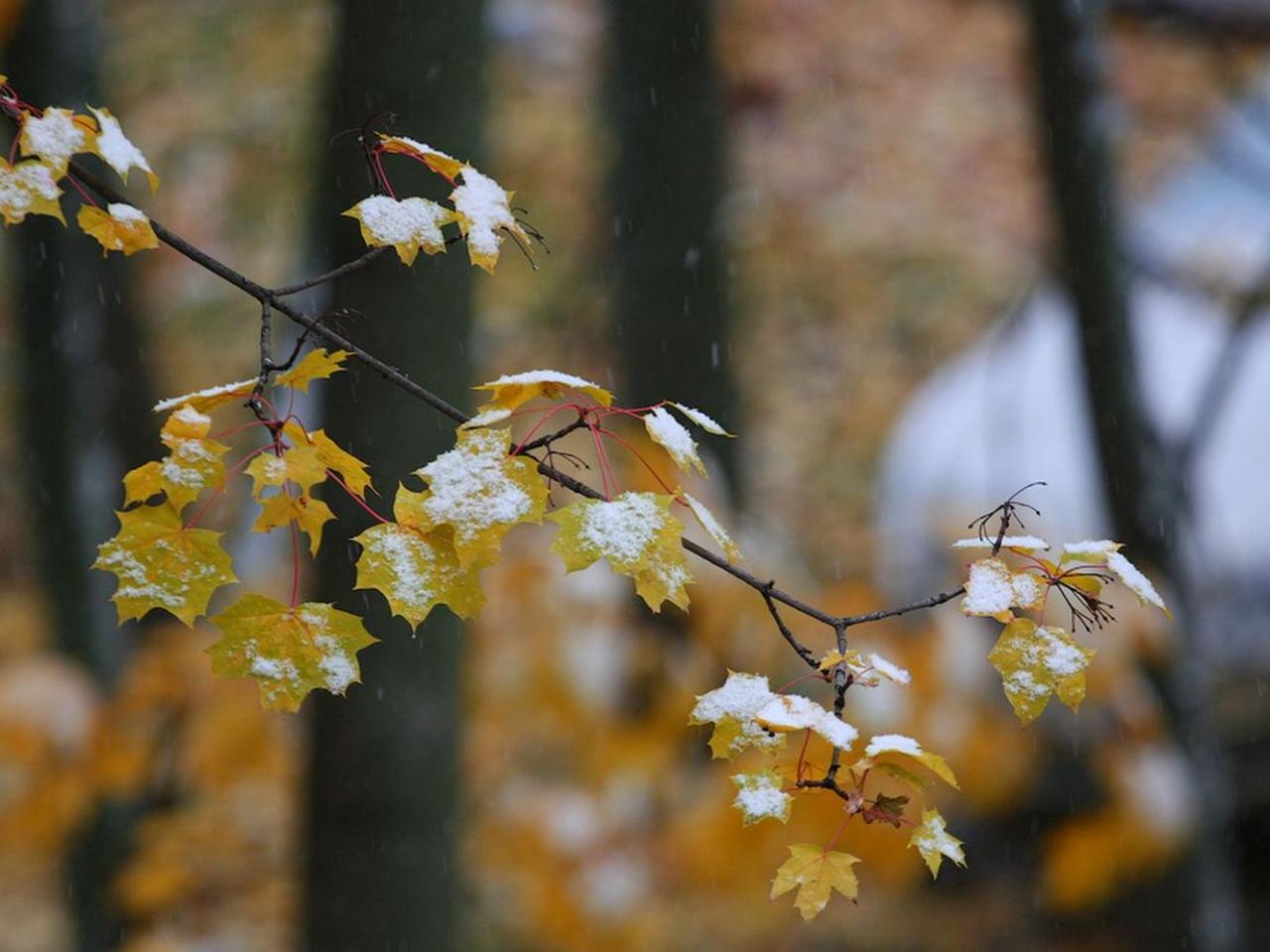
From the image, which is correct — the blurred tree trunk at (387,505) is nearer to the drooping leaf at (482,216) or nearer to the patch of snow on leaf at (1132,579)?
the drooping leaf at (482,216)

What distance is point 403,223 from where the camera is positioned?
5.27 ft

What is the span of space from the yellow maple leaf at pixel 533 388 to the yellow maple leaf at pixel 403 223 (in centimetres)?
21

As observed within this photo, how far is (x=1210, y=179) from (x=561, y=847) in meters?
5.95

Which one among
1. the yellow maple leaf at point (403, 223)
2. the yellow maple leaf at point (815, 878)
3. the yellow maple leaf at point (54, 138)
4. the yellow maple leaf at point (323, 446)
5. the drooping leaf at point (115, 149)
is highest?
the drooping leaf at point (115, 149)

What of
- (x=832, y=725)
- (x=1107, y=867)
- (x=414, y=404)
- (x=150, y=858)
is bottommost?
(x=832, y=725)

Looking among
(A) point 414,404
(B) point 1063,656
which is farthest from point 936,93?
(B) point 1063,656

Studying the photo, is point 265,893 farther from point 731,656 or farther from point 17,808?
point 731,656

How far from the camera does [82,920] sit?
5504mm

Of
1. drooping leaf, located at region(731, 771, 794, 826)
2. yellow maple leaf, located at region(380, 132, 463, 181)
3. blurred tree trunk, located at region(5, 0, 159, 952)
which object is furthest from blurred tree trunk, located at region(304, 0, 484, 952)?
blurred tree trunk, located at region(5, 0, 159, 952)

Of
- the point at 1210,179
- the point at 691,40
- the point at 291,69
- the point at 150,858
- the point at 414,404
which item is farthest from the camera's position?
the point at 291,69

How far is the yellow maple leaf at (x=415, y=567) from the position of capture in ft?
4.75

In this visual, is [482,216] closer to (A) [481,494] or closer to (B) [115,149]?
(A) [481,494]

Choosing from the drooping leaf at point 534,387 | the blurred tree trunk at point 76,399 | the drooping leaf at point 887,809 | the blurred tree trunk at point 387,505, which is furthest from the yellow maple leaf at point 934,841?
the blurred tree trunk at point 76,399

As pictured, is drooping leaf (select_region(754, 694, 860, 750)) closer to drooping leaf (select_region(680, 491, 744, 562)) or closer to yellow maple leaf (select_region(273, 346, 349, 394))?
drooping leaf (select_region(680, 491, 744, 562))
